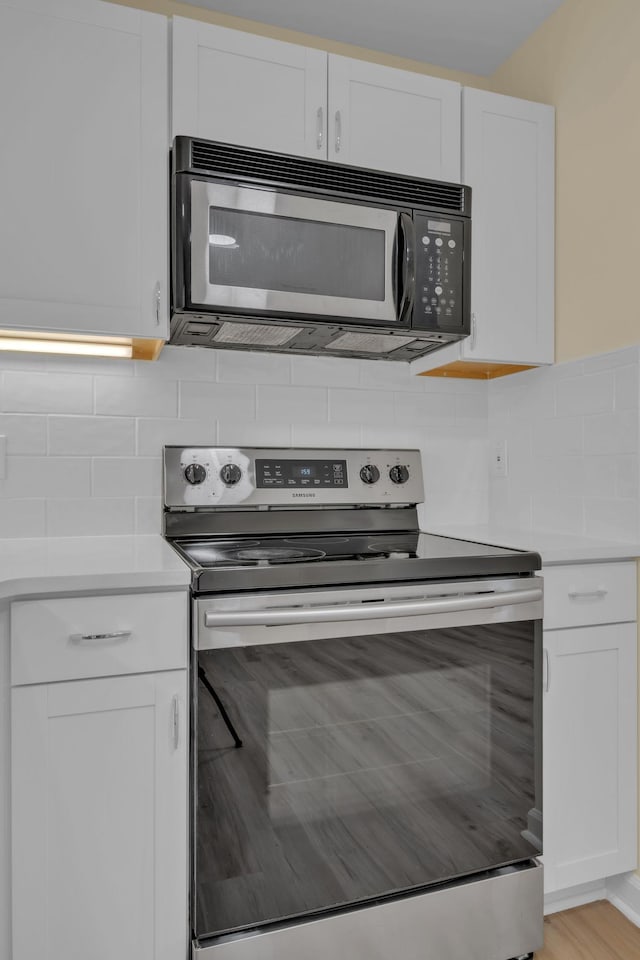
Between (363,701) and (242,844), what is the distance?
370 millimetres

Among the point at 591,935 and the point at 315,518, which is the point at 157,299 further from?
the point at 591,935

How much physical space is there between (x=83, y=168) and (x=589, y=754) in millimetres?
1937

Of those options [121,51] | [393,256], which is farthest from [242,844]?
[121,51]

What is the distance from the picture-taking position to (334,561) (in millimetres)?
1417

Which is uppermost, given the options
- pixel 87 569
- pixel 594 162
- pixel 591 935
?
pixel 594 162

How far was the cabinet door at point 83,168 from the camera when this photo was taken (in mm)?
1480

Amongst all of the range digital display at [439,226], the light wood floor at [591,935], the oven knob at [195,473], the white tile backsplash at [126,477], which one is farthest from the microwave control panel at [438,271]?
the light wood floor at [591,935]

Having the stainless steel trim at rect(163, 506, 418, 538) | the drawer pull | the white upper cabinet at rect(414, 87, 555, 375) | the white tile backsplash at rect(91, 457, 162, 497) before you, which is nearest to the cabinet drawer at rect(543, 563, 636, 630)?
the drawer pull

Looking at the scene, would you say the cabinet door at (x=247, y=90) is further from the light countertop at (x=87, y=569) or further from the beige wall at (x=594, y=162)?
the light countertop at (x=87, y=569)

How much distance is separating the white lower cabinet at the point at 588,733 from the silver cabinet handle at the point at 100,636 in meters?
1.02

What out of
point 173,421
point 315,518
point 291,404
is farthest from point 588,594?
point 173,421

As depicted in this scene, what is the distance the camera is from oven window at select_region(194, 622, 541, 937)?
4.19 ft

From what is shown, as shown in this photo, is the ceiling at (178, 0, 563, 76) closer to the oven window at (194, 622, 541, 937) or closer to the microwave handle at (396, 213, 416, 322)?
the microwave handle at (396, 213, 416, 322)

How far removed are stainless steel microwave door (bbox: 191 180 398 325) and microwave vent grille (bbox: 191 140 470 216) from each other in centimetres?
4
